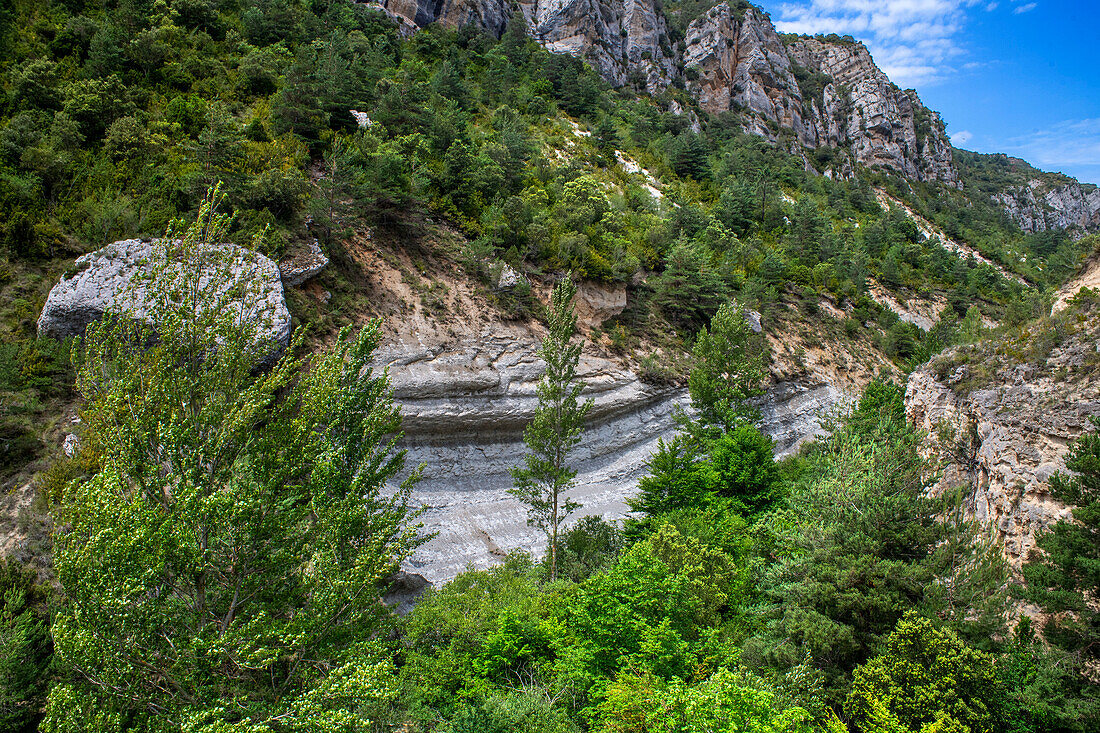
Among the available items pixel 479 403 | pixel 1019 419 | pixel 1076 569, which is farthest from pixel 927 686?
pixel 479 403

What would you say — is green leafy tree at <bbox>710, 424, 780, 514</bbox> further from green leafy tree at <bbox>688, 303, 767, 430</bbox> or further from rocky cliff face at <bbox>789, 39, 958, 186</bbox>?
rocky cliff face at <bbox>789, 39, 958, 186</bbox>

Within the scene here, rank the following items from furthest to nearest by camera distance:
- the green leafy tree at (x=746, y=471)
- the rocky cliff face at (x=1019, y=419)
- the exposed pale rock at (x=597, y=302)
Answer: the exposed pale rock at (x=597, y=302), the green leafy tree at (x=746, y=471), the rocky cliff face at (x=1019, y=419)

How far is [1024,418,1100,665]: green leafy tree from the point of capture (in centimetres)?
1003

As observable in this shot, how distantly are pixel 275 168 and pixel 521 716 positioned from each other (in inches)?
848

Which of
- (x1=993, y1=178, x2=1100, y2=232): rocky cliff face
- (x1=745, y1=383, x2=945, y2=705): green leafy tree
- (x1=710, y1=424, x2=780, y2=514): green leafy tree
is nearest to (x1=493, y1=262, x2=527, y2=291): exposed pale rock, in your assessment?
(x1=710, y1=424, x2=780, y2=514): green leafy tree

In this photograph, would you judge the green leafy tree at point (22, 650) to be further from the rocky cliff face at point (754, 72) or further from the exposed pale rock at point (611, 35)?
the exposed pale rock at point (611, 35)

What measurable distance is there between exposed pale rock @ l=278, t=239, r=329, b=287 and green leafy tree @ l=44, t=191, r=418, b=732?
9.10m

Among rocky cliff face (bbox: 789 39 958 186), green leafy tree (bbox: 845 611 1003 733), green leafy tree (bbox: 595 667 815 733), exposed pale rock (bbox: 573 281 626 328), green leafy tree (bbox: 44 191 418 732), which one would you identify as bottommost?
green leafy tree (bbox: 845 611 1003 733)

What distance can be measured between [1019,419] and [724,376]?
1292 centimetres

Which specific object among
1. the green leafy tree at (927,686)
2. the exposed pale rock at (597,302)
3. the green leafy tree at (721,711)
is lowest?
the green leafy tree at (927,686)

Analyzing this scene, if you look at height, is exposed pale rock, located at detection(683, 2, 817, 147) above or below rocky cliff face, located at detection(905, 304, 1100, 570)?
above

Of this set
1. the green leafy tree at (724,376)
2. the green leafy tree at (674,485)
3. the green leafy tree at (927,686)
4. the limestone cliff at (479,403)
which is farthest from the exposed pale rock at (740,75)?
the green leafy tree at (927,686)

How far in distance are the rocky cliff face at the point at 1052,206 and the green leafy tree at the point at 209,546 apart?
128407mm

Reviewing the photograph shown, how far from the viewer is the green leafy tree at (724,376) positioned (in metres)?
24.4
